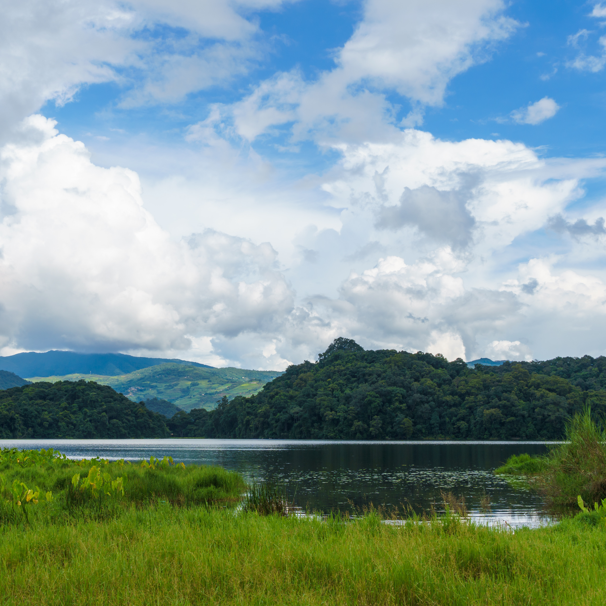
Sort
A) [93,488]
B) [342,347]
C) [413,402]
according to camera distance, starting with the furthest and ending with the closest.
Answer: [342,347]
[413,402]
[93,488]

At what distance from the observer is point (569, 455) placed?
2153 centimetres

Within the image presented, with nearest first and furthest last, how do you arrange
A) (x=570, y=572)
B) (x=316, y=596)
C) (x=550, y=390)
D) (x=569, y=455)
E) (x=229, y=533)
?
(x=316, y=596)
(x=570, y=572)
(x=229, y=533)
(x=569, y=455)
(x=550, y=390)

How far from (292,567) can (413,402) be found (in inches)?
4953

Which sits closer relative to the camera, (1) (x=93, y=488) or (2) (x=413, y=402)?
(1) (x=93, y=488)

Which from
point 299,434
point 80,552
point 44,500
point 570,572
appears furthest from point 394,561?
point 299,434

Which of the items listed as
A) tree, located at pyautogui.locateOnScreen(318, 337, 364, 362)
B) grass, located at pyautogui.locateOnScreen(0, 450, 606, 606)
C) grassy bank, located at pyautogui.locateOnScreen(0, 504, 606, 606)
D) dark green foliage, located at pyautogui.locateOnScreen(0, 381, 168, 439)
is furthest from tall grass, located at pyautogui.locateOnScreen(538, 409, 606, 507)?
tree, located at pyautogui.locateOnScreen(318, 337, 364, 362)

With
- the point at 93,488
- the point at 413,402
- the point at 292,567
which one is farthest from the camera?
the point at 413,402

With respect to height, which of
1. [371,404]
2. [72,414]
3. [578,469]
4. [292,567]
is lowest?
[72,414]

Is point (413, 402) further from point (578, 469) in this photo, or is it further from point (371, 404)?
point (578, 469)

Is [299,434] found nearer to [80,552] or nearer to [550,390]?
[550,390]

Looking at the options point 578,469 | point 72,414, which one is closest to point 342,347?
point 72,414

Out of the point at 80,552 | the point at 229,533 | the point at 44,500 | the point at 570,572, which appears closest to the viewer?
the point at 570,572

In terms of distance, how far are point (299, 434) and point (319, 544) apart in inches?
5361

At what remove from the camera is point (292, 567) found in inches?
334
